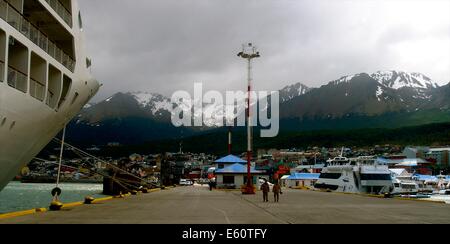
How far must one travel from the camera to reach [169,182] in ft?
298

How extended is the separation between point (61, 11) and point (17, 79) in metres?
6.36

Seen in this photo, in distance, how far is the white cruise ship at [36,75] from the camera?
49.3 feet

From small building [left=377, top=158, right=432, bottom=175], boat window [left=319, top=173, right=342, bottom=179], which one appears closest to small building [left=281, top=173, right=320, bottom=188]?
boat window [left=319, top=173, right=342, bottom=179]

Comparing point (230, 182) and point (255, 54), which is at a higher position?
point (255, 54)

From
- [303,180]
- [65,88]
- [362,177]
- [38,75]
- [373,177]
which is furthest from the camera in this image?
[303,180]

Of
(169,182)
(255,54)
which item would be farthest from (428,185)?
(255,54)

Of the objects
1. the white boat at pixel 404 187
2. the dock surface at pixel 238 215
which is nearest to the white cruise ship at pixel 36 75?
the dock surface at pixel 238 215

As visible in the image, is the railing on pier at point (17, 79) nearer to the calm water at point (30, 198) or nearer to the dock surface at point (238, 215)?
the dock surface at point (238, 215)

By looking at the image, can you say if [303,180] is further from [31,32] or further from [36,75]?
[31,32]

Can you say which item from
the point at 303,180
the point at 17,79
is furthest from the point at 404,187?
the point at 17,79

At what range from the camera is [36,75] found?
18.2 meters
